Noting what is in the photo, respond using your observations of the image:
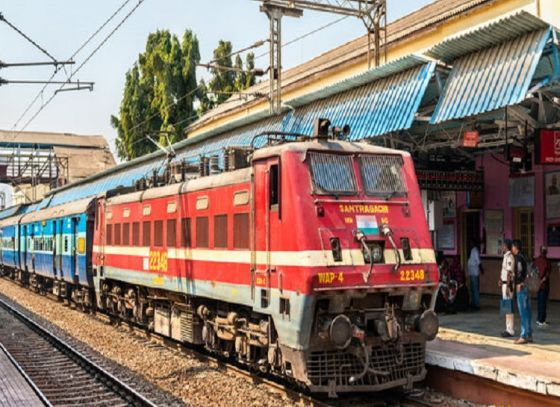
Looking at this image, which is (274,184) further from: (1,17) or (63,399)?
(1,17)

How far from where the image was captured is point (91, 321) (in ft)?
62.3

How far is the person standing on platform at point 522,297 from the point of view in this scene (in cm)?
1118

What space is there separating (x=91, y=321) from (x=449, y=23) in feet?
43.0

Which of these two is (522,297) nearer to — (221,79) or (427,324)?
(427,324)

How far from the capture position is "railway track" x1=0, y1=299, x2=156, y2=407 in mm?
10008

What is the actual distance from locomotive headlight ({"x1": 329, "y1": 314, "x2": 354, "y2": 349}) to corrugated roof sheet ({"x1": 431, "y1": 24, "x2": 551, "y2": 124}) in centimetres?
435

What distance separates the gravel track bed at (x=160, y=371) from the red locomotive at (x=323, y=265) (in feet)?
1.52

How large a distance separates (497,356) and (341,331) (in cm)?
291

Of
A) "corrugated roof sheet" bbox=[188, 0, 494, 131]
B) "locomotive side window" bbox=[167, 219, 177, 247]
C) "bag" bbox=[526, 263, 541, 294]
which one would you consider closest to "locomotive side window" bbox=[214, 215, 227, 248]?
"locomotive side window" bbox=[167, 219, 177, 247]

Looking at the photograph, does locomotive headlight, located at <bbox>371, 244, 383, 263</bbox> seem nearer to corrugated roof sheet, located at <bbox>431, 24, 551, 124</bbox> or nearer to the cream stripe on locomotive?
the cream stripe on locomotive

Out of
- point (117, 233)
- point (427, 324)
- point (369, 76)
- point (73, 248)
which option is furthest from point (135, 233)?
point (427, 324)

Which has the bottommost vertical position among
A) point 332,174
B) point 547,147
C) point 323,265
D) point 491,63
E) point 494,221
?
point 323,265

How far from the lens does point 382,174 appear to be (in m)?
9.84

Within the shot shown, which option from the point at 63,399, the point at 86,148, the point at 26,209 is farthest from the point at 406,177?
the point at 86,148
